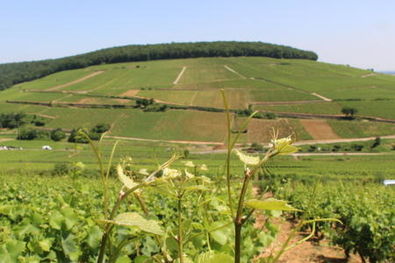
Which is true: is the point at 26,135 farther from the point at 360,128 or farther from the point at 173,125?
the point at 360,128

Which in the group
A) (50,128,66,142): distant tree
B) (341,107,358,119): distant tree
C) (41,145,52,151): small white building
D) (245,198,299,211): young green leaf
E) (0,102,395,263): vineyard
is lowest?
(41,145,52,151): small white building

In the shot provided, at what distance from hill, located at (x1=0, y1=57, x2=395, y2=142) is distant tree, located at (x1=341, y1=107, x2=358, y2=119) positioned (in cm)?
133

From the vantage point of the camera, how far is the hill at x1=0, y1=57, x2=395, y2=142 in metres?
69.8

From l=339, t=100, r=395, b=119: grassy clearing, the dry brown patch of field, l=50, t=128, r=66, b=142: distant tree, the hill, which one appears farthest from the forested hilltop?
l=50, t=128, r=66, b=142: distant tree

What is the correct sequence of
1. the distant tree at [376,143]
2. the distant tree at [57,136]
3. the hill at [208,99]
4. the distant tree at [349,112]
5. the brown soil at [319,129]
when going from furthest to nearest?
the distant tree at [349,112], the hill at [208,99], the distant tree at [57,136], the brown soil at [319,129], the distant tree at [376,143]

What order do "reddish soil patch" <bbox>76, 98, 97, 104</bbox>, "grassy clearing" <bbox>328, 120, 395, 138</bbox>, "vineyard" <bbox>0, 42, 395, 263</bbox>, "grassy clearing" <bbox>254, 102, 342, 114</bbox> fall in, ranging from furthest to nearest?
"reddish soil patch" <bbox>76, 98, 97, 104</bbox> < "grassy clearing" <bbox>254, 102, 342, 114</bbox> < "grassy clearing" <bbox>328, 120, 395, 138</bbox> < "vineyard" <bbox>0, 42, 395, 263</bbox>

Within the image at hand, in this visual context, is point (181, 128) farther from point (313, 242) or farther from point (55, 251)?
point (55, 251)

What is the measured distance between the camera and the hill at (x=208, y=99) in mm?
69750

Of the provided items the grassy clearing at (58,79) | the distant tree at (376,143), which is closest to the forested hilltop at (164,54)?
the grassy clearing at (58,79)

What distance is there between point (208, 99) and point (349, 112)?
27605 mm

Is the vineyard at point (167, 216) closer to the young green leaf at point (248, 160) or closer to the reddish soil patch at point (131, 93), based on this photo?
the young green leaf at point (248, 160)

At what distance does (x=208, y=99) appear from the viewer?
81.5 metres

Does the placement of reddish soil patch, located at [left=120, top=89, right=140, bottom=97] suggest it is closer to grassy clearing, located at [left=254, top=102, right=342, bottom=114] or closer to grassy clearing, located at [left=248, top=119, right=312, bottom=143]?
grassy clearing, located at [left=254, top=102, right=342, bottom=114]

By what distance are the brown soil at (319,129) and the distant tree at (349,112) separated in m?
5.44
